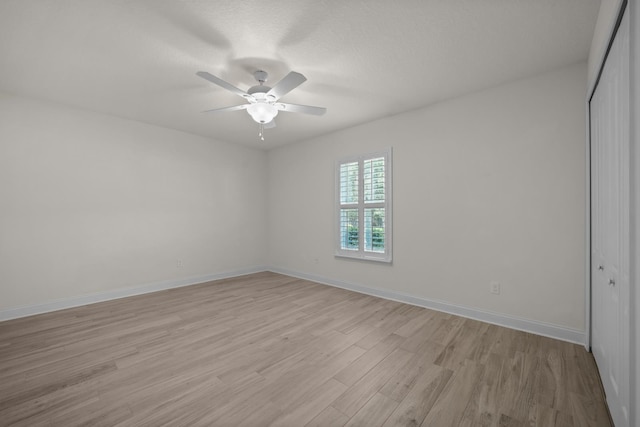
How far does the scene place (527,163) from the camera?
2.65m

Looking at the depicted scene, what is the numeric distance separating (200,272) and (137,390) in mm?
3010

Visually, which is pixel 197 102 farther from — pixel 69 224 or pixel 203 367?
pixel 203 367

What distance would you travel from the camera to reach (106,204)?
3723mm

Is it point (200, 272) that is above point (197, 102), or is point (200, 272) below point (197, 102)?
below

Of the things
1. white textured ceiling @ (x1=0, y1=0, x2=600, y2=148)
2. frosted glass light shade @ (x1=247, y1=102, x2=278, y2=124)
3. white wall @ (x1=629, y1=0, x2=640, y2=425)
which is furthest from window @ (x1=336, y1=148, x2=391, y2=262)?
white wall @ (x1=629, y1=0, x2=640, y2=425)

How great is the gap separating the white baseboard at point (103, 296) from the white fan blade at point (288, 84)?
3444 mm

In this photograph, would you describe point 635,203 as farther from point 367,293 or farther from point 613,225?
point 367,293

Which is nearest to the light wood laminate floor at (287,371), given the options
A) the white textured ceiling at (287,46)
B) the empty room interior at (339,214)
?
the empty room interior at (339,214)

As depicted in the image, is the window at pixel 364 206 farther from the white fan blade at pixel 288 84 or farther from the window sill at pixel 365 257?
the white fan blade at pixel 288 84

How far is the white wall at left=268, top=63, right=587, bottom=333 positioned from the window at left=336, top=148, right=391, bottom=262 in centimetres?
14

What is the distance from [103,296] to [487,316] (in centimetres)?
479

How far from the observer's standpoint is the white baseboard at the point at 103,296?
309 cm

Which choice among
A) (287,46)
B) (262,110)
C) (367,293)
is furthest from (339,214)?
(287,46)

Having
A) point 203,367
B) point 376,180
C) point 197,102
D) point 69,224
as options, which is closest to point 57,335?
point 69,224
